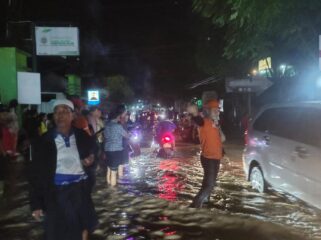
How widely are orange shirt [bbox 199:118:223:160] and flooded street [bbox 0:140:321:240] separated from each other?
0.99 meters

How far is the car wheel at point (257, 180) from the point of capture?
9367mm

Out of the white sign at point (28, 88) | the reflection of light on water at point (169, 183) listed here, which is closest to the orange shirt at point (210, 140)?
the reflection of light on water at point (169, 183)

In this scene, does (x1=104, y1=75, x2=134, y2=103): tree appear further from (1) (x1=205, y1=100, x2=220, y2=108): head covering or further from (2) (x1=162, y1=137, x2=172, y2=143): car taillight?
(1) (x1=205, y1=100, x2=220, y2=108): head covering

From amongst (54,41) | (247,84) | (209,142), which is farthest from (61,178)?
(247,84)

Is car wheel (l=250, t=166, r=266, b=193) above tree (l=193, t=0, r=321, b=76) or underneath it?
underneath

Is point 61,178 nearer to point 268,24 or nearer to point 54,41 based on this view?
point 268,24

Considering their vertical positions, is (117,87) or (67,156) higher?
(117,87)

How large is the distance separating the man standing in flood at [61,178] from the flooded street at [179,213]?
2.36 metres

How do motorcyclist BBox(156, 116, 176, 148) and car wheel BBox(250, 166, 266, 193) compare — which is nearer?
car wheel BBox(250, 166, 266, 193)

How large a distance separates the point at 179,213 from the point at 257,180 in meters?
2.32

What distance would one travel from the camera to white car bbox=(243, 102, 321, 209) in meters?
7.12

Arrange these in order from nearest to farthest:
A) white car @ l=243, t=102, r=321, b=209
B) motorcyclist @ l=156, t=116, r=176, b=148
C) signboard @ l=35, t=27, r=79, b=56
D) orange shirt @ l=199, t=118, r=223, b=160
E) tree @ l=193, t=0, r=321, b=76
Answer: white car @ l=243, t=102, r=321, b=209 → orange shirt @ l=199, t=118, r=223, b=160 → tree @ l=193, t=0, r=321, b=76 → motorcyclist @ l=156, t=116, r=176, b=148 → signboard @ l=35, t=27, r=79, b=56

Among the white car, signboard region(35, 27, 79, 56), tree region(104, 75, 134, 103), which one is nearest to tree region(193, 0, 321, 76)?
the white car

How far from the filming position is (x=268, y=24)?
10438 millimetres
